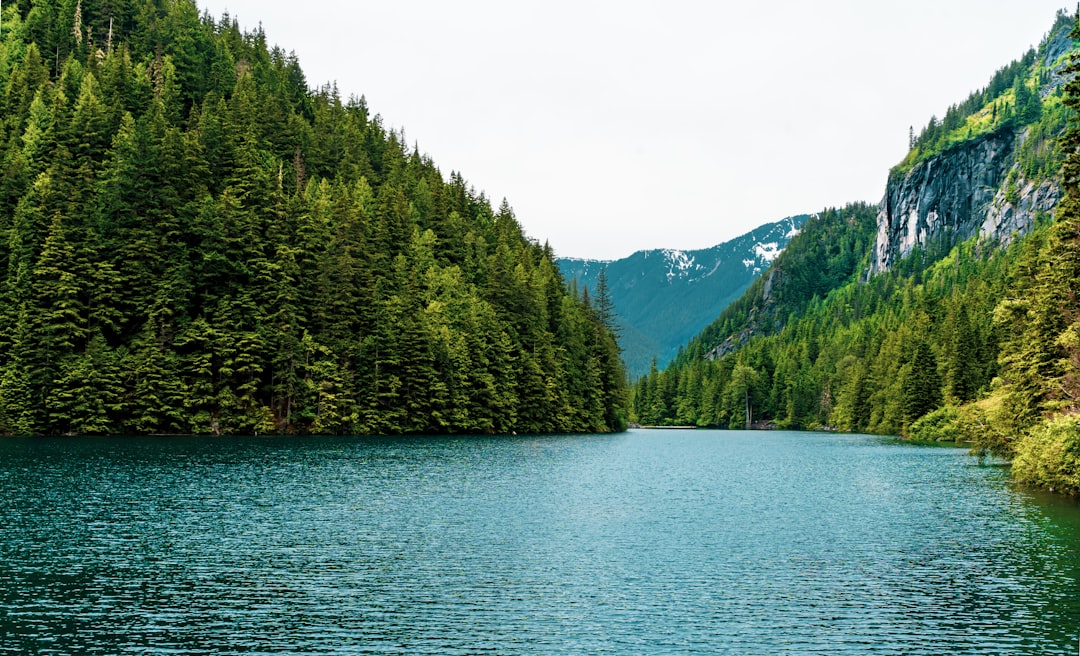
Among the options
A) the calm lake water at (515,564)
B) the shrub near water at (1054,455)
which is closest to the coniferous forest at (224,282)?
the calm lake water at (515,564)

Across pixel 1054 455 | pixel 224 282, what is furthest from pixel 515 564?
pixel 224 282

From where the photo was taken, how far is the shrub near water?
5619 cm

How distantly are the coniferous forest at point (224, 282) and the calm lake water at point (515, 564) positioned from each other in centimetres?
5034

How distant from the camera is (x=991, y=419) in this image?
8256 cm

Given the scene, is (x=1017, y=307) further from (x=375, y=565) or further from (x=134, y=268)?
(x=134, y=268)

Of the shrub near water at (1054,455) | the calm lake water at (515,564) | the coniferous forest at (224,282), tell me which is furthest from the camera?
the coniferous forest at (224,282)

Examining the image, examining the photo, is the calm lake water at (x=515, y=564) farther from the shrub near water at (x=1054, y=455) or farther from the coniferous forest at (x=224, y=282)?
the coniferous forest at (x=224, y=282)

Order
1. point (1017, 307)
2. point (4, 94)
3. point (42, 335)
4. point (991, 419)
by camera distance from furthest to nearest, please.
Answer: point (4, 94)
point (42, 335)
point (991, 419)
point (1017, 307)

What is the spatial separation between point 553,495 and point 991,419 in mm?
44419

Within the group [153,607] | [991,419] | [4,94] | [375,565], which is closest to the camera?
[153,607]

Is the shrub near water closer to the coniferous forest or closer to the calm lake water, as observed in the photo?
the calm lake water

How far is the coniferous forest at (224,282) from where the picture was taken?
12306cm

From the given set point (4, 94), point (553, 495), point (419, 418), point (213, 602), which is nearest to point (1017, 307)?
point (553, 495)

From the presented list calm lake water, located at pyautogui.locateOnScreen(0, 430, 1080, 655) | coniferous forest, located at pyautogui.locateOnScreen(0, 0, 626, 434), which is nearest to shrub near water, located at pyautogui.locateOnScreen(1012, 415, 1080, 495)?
calm lake water, located at pyautogui.locateOnScreen(0, 430, 1080, 655)
